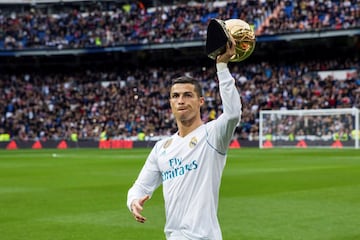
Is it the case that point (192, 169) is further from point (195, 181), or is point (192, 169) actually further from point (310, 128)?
point (310, 128)

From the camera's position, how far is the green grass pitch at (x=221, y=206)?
33.9 feet

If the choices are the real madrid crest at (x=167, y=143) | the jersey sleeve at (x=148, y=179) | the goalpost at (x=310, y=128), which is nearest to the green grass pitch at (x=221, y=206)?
the jersey sleeve at (x=148, y=179)

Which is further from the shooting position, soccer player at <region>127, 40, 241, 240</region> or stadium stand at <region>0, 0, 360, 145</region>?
stadium stand at <region>0, 0, 360, 145</region>

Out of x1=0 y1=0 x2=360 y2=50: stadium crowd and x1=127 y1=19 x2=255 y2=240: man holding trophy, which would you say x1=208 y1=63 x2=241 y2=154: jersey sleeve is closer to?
x1=127 y1=19 x2=255 y2=240: man holding trophy

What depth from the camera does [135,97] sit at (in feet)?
188

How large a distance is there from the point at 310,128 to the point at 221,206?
32.8m

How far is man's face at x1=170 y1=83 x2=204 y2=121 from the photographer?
5.03 meters

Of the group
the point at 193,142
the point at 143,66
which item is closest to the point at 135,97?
the point at 143,66

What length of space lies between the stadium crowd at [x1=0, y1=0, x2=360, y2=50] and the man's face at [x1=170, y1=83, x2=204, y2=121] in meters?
47.3

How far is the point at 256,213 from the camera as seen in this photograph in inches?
485

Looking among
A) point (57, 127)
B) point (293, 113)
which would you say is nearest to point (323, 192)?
point (293, 113)

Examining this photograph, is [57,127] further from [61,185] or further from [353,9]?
[61,185]

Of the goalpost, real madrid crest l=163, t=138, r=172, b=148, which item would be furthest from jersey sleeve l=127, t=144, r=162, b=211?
the goalpost

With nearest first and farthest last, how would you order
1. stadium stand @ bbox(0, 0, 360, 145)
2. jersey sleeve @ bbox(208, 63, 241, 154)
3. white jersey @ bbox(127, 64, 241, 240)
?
1. jersey sleeve @ bbox(208, 63, 241, 154)
2. white jersey @ bbox(127, 64, 241, 240)
3. stadium stand @ bbox(0, 0, 360, 145)
